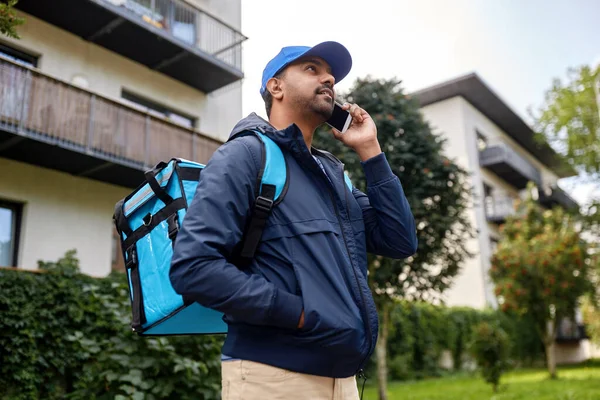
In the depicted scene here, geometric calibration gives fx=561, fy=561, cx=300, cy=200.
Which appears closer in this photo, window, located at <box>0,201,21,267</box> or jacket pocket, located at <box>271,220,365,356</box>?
jacket pocket, located at <box>271,220,365,356</box>

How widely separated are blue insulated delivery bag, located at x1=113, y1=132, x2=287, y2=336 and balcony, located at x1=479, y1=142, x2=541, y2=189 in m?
28.5

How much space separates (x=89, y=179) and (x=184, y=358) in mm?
7648

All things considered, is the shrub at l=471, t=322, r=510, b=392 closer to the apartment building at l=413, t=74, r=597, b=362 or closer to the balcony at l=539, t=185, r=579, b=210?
the apartment building at l=413, t=74, r=597, b=362

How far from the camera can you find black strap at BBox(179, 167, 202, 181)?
2.07 meters

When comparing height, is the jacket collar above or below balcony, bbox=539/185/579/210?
below

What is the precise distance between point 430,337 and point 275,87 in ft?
61.6

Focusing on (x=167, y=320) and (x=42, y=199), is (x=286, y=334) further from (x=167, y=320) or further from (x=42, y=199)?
(x=42, y=199)

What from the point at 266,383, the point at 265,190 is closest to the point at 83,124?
the point at 265,190

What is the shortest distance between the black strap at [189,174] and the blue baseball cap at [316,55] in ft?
1.80

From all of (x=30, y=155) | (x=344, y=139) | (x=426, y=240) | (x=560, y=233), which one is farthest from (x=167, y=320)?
(x=560, y=233)

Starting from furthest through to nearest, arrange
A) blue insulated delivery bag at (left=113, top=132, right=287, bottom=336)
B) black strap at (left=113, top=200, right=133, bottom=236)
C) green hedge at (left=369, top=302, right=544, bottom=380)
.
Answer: green hedge at (left=369, top=302, right=544, bottom=380), black strap at (left=113, top=200, right=133, bottom=236), blue insulated delivery bag at (left=113, top=132, right=287, bottom=336)

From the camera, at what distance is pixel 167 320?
2.04 metres

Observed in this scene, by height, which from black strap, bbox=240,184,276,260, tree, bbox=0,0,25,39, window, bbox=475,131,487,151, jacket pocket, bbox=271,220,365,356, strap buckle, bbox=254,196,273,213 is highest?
window, bbox=475,131,487,151

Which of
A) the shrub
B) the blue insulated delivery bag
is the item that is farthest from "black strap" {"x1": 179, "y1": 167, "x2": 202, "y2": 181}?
the shrub
